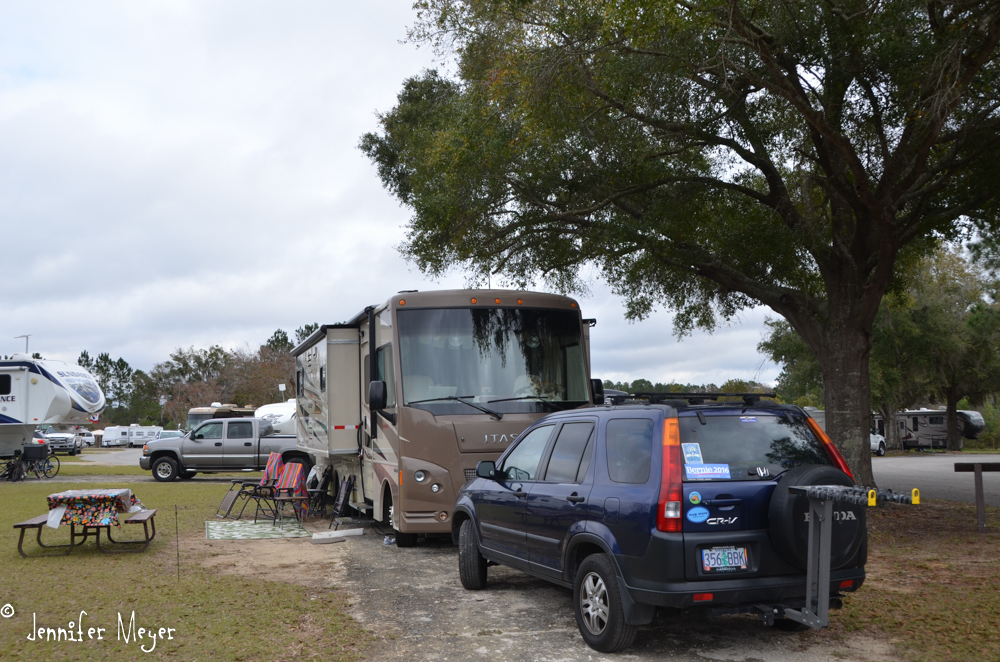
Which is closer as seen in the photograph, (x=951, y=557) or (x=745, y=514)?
(x=745, y=514)

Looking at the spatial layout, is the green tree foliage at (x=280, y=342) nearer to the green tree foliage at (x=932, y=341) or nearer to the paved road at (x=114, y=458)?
the paved road at (x=114, y=458)

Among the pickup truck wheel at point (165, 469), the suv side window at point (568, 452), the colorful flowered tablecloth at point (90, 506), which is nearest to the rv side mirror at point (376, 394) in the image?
the colorful flowered tablecloth at point (90, 506)

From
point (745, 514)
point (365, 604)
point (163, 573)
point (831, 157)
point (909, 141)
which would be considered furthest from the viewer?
point (831, 157)

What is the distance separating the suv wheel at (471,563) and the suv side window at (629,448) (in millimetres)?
2336

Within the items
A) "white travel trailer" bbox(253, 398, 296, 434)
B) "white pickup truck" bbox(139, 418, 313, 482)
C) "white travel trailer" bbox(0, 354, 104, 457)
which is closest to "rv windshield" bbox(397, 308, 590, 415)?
"white pickup truck" bbox(139, 418, 313, 482)

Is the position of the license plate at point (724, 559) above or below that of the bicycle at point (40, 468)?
above

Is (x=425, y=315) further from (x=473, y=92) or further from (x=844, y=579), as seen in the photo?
(x=844, y=579)

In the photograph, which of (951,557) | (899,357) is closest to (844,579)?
(951,557)

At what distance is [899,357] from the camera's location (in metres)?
36.3

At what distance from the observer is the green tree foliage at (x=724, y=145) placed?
10.9 m

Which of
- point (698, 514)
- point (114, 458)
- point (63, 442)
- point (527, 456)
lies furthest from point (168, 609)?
point (63, 442)

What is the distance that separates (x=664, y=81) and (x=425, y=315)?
4.92m

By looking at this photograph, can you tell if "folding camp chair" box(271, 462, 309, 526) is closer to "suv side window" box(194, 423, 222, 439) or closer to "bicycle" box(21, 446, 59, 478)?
"suv side window" box(194, 423, 222, 439)

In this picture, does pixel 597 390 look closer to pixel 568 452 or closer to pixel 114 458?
pixel 568 452
